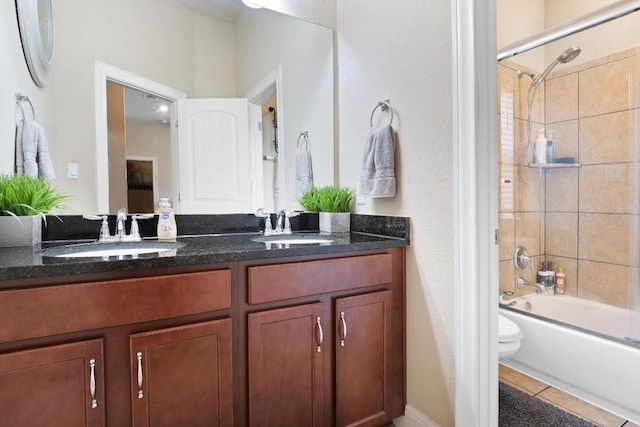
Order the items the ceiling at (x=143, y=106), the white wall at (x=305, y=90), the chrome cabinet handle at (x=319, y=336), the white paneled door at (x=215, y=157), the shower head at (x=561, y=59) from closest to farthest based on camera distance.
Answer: the chrome cabinet handle at (x=319, y=336), the ceiling at (x=143, y=106), the white paneled door at (x=215, y=157), the white wall at (x=305, y=90), the shower head at (x=561, y=59)

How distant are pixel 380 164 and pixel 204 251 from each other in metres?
0.84

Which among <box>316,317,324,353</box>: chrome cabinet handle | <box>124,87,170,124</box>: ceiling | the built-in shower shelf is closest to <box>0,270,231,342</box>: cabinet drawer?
<box>316,317,324,353</box>: chrome cabinet handle

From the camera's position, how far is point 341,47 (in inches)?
74.9

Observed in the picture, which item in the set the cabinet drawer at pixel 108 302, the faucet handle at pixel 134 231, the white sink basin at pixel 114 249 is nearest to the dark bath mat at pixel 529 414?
the cabinet drawer at pixel 108 302

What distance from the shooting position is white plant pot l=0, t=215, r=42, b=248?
1.15 meters

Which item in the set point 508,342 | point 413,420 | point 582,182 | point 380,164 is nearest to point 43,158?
point 380,164

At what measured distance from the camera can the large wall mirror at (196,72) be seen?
1386mm

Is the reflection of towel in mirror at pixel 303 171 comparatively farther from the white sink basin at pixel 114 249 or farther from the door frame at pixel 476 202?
the door frame at pixel 476 202

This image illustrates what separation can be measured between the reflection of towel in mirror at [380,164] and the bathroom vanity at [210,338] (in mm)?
260

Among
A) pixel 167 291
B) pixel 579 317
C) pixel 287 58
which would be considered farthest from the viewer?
pixel 579 317

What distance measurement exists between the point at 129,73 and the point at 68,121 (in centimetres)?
33

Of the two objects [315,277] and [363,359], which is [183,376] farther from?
[363,359]

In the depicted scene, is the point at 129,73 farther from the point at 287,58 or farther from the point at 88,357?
the point at 88,357

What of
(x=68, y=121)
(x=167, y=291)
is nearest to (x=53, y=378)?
(x=167, y=291)
